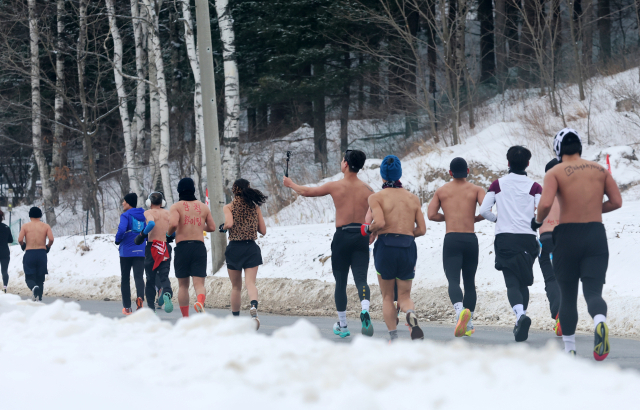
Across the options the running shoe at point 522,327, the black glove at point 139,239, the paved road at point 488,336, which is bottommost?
the paved road at point 488,336

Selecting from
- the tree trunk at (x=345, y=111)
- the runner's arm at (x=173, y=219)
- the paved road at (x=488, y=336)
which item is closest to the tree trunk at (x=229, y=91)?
the paved road at (x=488, y=336)

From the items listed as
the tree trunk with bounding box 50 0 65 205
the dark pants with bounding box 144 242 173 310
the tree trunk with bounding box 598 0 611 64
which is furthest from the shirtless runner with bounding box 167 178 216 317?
the tree trunk with bounding box 598 0 611 64

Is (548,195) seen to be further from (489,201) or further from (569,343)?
(489,201)

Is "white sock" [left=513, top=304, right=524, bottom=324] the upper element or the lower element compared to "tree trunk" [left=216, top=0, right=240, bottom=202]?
lower

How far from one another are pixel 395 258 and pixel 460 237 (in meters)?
1.16

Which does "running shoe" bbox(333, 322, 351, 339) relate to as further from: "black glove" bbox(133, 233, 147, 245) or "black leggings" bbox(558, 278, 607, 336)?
"black glove" bbox(133, 233, 147, 245)

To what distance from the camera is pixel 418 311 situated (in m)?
11.0

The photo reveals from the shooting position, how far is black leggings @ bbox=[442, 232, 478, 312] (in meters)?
7.93

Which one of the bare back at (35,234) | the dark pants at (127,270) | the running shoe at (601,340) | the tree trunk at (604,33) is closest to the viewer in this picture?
the running shoe at (601,340)

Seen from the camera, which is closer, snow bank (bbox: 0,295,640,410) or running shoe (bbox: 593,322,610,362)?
snow bank (bbox: 0,295,640,410)

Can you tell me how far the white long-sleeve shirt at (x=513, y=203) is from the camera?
7.48 metres

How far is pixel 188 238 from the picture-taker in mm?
9273

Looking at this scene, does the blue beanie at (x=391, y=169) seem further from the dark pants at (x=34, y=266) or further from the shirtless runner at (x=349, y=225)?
the dark pants at (x=34, y=266)

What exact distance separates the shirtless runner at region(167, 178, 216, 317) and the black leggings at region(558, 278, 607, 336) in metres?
4.86
